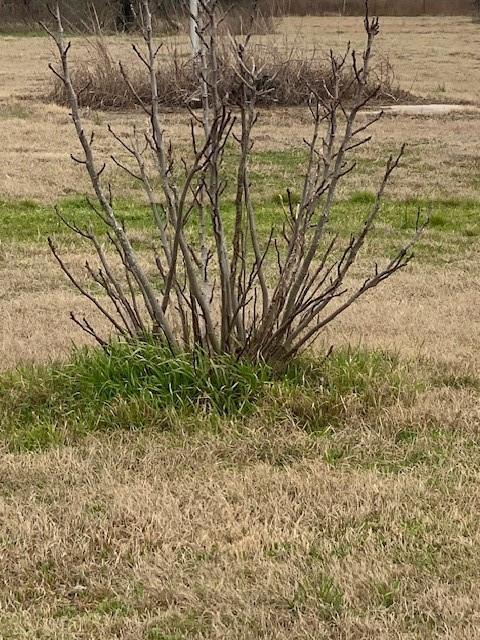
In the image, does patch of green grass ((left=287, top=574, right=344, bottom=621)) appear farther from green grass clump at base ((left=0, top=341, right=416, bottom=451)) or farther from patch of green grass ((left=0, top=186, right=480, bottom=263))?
patch of green grass ((left=0, top=186, right=480, bottom=263))

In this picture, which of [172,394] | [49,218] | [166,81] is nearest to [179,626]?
[172,394]

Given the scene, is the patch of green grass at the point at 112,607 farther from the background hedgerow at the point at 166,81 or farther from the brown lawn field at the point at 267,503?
the background hedgerow at the point at 166,81

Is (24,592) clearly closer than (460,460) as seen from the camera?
Yes

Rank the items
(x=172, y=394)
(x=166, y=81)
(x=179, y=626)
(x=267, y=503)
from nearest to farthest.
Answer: (x=179, y=626) → (x=267, y=503) → (x=172, y=394) → (x=166, y=81)

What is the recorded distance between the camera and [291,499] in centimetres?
345

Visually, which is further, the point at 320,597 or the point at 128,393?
the point at 128,393

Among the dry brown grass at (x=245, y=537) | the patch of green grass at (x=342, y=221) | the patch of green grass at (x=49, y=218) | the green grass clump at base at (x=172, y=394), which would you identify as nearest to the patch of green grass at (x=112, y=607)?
the dry brown grass at (x=245, y=537)

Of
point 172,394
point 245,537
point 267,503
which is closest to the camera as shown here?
point 245,537

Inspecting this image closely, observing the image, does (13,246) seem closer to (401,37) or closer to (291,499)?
(291,499)

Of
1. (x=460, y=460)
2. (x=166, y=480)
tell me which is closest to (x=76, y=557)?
(x=166, y=480)

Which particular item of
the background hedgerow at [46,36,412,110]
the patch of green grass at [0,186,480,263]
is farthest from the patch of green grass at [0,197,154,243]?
the background hedgerow at [46,36,412,110]

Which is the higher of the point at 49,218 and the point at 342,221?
the point at 49,218

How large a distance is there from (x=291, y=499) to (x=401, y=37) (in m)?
34.4

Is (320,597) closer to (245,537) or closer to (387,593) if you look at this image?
(387,593)
